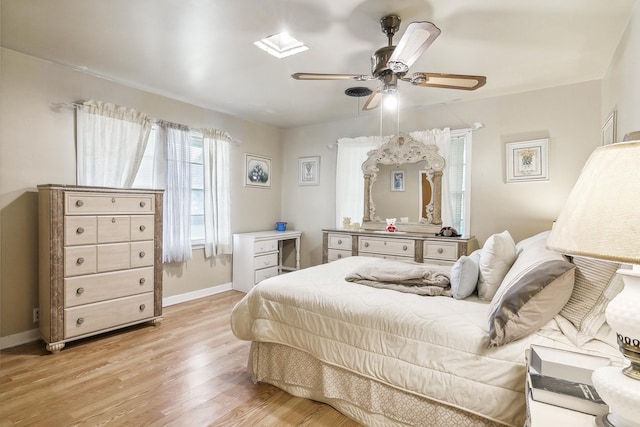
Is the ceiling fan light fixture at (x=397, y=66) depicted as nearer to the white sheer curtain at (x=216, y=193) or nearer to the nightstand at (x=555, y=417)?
the nightstand at (x=555, y=417)

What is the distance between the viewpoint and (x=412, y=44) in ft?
6.01

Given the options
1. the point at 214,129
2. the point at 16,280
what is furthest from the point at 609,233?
the point at 214,129

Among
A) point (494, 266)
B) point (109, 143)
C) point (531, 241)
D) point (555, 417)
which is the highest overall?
point (109, 143)

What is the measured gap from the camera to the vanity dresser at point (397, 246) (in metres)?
3.58

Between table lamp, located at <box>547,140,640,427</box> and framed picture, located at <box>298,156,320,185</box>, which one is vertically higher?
framed picture, located at <box>298,156,320,185</box>

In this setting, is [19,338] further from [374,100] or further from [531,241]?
[531,241]

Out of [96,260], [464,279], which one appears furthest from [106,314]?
[464,279]

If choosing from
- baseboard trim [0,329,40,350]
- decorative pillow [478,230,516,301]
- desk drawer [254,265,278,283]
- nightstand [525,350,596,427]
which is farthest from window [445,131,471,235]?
baseboard trim [0,329,40,350]

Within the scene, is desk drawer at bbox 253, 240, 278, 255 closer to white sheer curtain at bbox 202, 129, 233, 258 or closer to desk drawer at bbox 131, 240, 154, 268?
white sheer curtain at bbox 202, 129, 233, 258

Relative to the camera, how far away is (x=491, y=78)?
3.20 m

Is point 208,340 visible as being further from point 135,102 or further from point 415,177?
point 415,177

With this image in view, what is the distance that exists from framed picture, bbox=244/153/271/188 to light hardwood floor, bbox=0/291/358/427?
2.52 metres

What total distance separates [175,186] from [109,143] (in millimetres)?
829

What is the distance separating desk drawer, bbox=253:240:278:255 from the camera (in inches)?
177
